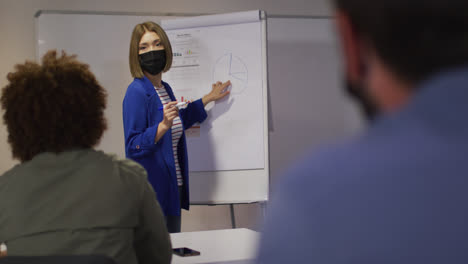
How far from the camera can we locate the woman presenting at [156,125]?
97.6 inches

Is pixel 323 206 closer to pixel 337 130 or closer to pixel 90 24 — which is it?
pixel 90 24

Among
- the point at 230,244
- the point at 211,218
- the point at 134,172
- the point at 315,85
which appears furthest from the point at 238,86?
the point at 134,172

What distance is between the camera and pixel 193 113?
290 centimetres

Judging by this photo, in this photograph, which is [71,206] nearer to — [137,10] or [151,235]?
[151,235]

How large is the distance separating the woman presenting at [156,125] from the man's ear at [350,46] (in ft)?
6.58

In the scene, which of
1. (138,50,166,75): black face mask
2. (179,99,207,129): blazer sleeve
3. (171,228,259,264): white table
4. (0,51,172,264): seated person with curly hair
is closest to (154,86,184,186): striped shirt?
(138,50,166,75): black face mask

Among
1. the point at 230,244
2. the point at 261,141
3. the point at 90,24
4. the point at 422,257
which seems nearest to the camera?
the point at 422,257

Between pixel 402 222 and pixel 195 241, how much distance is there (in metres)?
1.37

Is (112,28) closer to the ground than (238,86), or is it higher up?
higher up

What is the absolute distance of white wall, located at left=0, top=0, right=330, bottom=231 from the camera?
11.1 feet

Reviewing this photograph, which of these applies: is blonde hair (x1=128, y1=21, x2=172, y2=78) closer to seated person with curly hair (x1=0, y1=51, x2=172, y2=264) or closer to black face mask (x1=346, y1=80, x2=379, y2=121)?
seated person with curly hair (x1=0, y1=51, x2=172, y2=264)

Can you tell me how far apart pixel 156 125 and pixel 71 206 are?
1403 millimetres

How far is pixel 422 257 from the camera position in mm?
375

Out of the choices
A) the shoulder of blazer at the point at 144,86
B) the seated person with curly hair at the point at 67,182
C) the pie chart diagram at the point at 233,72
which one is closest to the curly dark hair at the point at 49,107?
the seated person with curly hair at the point at 67,182
